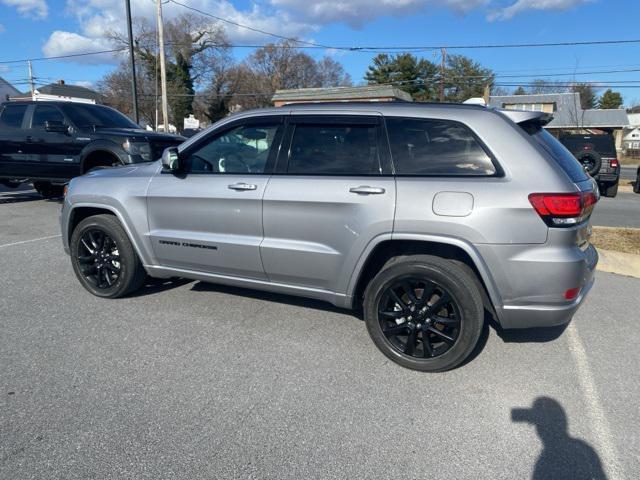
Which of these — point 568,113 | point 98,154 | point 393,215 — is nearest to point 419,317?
point 393,215

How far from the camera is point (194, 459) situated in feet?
8.18

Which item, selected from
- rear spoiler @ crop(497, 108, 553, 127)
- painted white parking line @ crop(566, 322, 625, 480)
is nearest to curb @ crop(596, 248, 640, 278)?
painted white parking line @ crop(566, 322, 625, 480)

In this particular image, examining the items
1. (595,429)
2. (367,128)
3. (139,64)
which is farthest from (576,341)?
(139,64)

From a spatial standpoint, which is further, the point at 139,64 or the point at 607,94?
the point at 607,94

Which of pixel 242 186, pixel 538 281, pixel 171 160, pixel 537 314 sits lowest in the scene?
pixel 537 314

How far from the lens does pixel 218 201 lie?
398cm

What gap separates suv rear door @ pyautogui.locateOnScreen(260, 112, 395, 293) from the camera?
134 inches

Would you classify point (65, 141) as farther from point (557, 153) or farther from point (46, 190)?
point (557, 153)

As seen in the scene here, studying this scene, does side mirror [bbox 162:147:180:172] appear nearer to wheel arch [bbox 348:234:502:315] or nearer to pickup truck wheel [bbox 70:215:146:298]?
pickup truck wheel [bbox 70:215:146:298]

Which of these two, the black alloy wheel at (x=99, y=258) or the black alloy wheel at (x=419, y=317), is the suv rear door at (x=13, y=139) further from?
the black alloy wheel at (x=419, y=317)

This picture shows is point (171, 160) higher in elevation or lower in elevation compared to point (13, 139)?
lower

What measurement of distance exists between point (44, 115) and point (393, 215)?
29.5 ft

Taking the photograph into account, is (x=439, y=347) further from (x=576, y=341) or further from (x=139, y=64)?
(x=139, y=64)

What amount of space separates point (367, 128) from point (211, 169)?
1429mm
